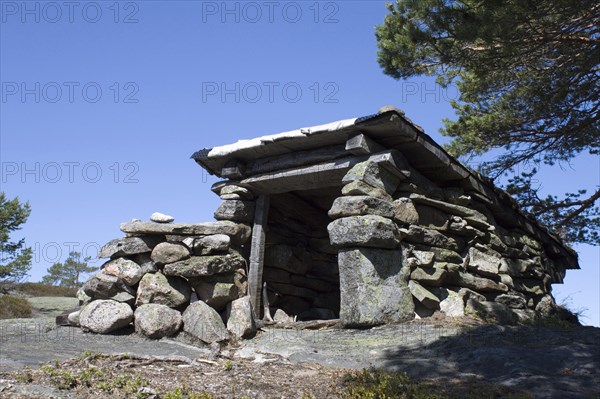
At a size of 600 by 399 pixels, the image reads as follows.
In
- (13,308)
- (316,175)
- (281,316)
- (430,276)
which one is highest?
(316,175)

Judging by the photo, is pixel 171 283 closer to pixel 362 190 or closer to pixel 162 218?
pixel 162 218

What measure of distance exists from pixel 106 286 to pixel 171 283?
886mm

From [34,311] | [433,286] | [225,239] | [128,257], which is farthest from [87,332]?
[34,311]

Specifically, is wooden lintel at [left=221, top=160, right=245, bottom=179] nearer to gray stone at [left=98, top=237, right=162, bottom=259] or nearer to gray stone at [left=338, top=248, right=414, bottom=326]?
gray stone at [left=98, top=237, right=162, bottom=259]

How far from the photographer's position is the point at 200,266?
25.1 ft

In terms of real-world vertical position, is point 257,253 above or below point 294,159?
below

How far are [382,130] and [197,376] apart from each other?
385 centimetres

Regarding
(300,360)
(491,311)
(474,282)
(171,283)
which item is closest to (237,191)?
(171,283)

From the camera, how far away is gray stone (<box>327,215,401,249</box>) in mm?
6891

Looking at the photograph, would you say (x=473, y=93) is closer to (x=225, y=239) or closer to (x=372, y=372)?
(x=225, y=239)

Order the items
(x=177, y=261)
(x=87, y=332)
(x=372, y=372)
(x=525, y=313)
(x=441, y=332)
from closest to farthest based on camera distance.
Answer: (x=372, y=372), (x=441, y=332), (x=87, y=332), (x=177, y=261), (x=525, y=313)

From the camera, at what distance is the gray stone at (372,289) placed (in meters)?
6.85

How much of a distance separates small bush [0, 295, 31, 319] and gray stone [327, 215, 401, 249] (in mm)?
8684

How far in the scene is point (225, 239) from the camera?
7891 millimetres
